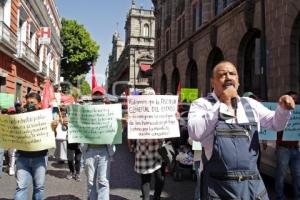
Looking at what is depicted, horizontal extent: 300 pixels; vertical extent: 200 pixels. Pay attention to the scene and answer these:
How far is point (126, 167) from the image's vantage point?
10.5 metres

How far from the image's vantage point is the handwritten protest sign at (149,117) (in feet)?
18.4

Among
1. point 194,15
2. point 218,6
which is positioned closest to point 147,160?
point 218,6

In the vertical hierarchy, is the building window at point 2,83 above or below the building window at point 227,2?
below

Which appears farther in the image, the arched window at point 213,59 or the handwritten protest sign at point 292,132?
the arched window at point 213,59

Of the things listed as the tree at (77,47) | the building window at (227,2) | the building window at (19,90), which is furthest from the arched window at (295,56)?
the tree at (77,47)

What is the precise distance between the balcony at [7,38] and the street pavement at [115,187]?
397 inches

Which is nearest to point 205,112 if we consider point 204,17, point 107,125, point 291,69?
point 107,125

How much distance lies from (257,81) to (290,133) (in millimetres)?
10881

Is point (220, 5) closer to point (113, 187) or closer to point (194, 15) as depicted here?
point (194, 15)

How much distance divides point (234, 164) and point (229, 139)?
17 cm

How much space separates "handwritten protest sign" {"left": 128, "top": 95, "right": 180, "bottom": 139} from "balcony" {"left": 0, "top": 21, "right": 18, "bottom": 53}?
46.3ft

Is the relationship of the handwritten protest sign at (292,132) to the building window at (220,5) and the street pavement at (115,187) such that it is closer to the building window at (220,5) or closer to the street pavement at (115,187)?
the street pavement at (115,187)

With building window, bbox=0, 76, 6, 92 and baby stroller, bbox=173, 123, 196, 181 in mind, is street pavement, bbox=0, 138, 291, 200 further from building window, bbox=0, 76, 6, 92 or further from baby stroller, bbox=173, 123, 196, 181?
building window, bbox=0, 76, 6, 92

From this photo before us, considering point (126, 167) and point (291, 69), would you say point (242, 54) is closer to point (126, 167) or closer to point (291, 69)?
point (291, 69)
